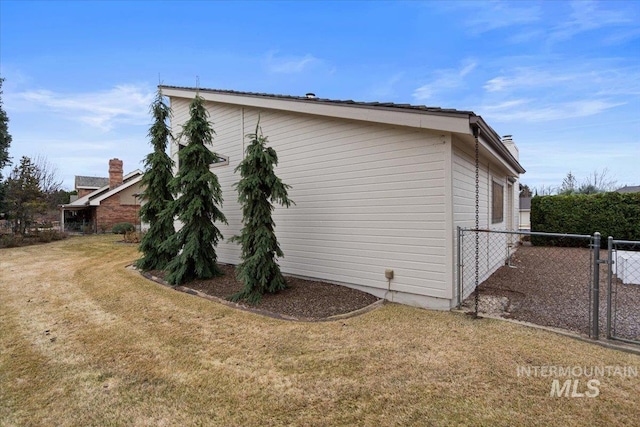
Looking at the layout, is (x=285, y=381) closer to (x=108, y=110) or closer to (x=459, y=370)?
(x=459, y=370)

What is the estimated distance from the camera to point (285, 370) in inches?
125

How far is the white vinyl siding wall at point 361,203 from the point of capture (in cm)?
493

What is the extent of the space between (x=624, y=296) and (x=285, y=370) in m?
6.51

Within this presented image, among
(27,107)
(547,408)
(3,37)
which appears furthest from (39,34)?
(547,408)

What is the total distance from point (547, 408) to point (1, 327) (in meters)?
7.07

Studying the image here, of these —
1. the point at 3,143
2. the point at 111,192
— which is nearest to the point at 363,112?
the point at 3,143

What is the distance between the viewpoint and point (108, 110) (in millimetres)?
13406

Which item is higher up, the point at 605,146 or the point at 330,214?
the point at 605,146

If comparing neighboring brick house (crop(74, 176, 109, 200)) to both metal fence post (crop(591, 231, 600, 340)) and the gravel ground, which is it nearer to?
the gravel ground

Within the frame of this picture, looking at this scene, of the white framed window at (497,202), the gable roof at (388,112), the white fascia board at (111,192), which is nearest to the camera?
the gable roof at (388,112)

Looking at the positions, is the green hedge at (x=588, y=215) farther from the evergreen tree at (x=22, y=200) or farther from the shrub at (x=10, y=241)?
the evergreen tree at (x=22, y=200)

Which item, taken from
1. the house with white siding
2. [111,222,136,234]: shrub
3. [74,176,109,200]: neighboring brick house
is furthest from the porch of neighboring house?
the house with white siding

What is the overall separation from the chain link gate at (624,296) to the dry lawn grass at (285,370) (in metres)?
0.67

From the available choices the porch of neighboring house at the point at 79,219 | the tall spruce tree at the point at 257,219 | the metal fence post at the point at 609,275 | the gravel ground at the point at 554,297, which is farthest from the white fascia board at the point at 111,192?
the metal fence post at the point at 609,275
